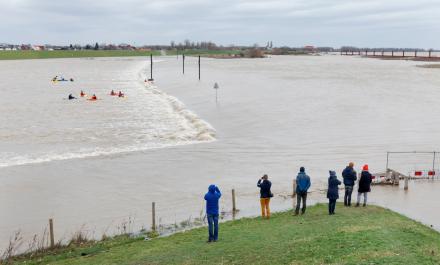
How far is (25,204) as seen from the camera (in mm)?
20125

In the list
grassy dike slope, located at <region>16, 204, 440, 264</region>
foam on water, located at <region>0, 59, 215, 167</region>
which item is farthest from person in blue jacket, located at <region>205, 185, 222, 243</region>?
foam on water, located at <region>0, 59, 215, 167</region>

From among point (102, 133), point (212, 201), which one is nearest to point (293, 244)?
point (212, 201)

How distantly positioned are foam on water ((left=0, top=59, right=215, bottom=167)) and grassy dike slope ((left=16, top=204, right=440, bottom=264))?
15.1 meters

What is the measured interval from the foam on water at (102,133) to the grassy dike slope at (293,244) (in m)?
15.1

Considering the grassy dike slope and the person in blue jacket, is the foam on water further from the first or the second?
the person in blue jacket

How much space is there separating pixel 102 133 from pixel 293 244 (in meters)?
26.5

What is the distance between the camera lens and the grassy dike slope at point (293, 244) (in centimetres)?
1153

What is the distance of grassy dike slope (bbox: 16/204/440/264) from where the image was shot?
11.5 metres

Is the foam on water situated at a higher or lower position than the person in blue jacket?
lower

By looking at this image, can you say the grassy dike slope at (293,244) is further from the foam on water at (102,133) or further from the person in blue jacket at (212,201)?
the foam on water at (102,133)

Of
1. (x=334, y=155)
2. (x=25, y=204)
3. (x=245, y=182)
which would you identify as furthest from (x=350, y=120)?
(x=25, y=204)

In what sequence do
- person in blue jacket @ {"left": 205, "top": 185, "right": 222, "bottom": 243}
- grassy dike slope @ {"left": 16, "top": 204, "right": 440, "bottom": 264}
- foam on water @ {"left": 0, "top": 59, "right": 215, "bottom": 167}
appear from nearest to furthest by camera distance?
grassy dike slope @ {"left": 16, "top": 204, "right": 440, "bottom": 264}, person in blue jacket @ {"left": 205, "top": 185, "right": 222, "bottom": 243}, foam on water @ {"left": 0, "top": 59, "right": 215, "bottom": 167}

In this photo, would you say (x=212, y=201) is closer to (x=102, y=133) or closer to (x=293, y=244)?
→ (x=293, y=244)

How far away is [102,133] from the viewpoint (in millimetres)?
36969
